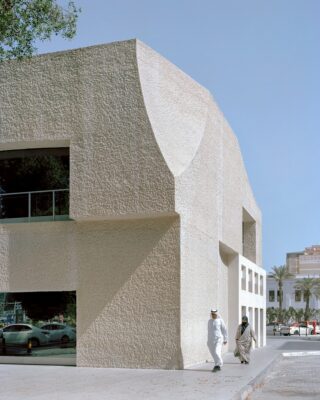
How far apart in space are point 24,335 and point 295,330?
173 ft

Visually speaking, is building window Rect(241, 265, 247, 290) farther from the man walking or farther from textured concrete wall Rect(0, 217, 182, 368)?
textured concrete wall Rect(0, 217, 182, 368)

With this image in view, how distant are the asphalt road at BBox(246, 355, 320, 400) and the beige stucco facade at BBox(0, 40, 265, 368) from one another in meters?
2.62

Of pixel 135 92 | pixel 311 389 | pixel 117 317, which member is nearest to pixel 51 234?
pixel 117 317

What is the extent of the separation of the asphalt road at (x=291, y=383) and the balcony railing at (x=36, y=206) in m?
7.89

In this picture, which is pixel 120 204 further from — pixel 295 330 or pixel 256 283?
pixel 295 330

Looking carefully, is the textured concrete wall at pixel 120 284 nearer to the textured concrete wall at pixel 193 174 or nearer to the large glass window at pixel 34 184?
the textured concrete wall at pixel 193 174

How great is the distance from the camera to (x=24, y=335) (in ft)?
69.5

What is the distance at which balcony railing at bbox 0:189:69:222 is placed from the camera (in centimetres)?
2138

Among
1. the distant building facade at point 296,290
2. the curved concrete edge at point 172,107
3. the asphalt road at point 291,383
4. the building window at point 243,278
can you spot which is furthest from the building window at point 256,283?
the distant building facade at point 296,290

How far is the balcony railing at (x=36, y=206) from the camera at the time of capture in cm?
2138

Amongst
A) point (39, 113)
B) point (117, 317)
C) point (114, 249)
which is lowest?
point (117, 317)

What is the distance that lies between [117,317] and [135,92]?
6398mm

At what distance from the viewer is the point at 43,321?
2077 cm

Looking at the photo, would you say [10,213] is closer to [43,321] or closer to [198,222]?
[43,321]
